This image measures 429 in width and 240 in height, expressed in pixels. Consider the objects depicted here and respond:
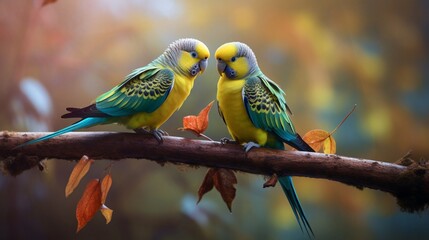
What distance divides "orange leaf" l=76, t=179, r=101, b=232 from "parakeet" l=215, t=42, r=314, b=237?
368mm

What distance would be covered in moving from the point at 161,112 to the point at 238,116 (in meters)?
0.19

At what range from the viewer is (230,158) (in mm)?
1141

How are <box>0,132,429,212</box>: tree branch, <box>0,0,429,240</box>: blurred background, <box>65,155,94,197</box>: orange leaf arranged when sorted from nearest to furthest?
<box>0,132,429,212</box>: tree branch, <box>65,155,94,197</box>: orange leaf, <box>0,0,429,240</box>: blurred background

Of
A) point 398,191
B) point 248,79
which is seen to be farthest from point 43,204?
point 398,191

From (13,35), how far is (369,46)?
4.28 feet

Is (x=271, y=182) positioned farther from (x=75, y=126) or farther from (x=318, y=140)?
(x=75, y=126)

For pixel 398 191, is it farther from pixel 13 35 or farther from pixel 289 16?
pixel 13 35

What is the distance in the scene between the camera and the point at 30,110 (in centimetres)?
179

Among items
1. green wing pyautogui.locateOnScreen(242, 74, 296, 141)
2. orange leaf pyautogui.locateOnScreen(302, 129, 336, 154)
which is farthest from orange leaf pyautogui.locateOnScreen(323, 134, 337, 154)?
green wing pyautogui.locateOnScreen(242, 74, 296, 141)

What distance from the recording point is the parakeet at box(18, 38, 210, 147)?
1194mm

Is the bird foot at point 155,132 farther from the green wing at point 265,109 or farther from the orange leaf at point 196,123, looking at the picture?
the green wing at point 265,109

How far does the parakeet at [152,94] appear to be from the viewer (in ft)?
3.92

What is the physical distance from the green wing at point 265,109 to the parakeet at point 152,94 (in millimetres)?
144

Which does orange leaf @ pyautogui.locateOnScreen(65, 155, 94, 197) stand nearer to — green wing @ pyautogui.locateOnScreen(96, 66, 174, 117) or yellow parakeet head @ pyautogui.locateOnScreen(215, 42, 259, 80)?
green wing @ pyautogui.locateOnScreen(96, 66, 174, 117)
